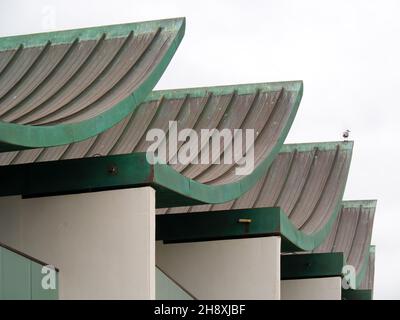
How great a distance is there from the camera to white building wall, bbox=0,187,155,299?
38188mm

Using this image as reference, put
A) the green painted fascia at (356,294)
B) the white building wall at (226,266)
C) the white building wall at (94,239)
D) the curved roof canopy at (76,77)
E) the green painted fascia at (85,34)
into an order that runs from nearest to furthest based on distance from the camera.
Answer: the curved roof canopy at (76,77) < the white building wall at (94,239) < the green painted fascia at (85,34) < the white building wall at (226,266) < the green painted fascia at (356,294)

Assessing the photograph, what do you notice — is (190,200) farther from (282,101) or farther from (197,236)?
(282,101)

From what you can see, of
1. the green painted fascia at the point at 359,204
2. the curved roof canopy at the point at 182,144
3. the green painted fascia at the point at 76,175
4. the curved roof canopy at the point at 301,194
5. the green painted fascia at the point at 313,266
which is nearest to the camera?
the green painted fascia at the point at 76,175

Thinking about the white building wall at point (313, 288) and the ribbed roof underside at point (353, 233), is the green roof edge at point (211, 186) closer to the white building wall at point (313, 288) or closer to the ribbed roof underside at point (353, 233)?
the white building wall at point (313, 288)

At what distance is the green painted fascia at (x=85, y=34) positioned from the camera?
42438 mm

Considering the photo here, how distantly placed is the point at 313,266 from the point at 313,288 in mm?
647

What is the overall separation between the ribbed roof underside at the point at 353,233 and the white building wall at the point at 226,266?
31.8ft

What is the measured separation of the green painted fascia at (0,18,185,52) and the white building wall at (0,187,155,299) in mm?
5167

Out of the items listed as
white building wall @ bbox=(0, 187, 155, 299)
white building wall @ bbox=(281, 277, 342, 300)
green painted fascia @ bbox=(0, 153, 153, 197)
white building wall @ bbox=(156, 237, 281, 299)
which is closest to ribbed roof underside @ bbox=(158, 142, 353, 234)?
white building wall @ bbox=(156, 237, 281, 299)

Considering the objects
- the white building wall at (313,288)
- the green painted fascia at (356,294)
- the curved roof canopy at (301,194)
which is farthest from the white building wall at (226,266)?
the green painted fascia at (356,294)

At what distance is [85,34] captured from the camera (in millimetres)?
43375

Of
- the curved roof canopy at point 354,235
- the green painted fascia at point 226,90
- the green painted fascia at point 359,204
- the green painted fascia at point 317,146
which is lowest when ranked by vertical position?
the curved roof canopy at point 354,235
